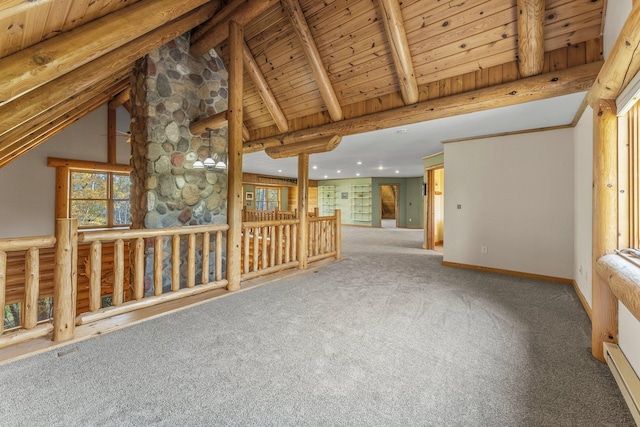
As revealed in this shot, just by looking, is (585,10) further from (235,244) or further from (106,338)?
(106,338)

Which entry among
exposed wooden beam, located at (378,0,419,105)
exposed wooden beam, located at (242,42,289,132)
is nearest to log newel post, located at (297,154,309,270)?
exposed wooden beam, located at (242,42,289,132)

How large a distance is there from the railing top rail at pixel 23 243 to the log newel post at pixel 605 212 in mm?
4113

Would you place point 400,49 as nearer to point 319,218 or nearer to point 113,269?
point 319,218

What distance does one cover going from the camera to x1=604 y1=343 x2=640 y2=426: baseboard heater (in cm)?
141

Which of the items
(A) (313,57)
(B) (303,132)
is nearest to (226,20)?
(A) (313,57)

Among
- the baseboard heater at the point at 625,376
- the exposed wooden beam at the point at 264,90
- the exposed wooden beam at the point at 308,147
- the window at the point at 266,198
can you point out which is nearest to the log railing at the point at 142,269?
the exposed wooden beam at the point at 308,147

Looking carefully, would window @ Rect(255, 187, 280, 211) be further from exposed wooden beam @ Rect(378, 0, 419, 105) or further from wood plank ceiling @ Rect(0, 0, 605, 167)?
exposed wooden beam @ Rect(378, 0, 419, 105)

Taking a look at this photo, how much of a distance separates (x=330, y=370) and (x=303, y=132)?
4.09 meters

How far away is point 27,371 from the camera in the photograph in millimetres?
1753

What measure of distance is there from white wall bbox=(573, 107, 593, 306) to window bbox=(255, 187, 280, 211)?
10.8 meters

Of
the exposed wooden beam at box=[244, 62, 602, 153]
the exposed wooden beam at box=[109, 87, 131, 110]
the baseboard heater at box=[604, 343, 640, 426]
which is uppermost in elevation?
the exposed wooden beam at box=[109, 87, 131, 110]

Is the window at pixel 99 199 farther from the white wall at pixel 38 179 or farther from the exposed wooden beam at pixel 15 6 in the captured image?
the exposed wooden beam at pixel 15 6

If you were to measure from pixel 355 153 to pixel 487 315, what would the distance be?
478 centimetres

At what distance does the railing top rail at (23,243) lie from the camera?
6.14 ft
